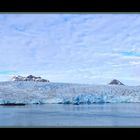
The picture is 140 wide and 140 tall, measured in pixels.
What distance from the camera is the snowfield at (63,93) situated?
17.4 ft

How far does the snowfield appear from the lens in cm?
529

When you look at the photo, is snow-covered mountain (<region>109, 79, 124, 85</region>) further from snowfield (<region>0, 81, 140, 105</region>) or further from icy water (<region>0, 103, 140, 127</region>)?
icy water (<region>0, 103, 140, 127</region>)

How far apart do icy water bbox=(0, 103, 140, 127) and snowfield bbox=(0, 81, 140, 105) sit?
37 mm

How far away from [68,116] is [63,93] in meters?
0.15

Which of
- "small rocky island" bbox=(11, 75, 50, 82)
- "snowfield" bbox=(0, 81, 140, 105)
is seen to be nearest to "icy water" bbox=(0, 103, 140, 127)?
"snowfield" bbox=(0, 81, 140, 105)

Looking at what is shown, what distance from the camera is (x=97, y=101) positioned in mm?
5336

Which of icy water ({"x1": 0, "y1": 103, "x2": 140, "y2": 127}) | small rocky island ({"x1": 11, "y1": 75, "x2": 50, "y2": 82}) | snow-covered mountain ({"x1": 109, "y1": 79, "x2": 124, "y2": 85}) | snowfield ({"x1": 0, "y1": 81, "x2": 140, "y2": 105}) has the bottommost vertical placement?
icy water ({"x1": 0, "y1": 103, "x2": 140, "y2": 127})

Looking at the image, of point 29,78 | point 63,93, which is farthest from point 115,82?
point 29,78

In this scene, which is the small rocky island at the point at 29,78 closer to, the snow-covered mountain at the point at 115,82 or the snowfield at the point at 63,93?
the snowfield at the point at 63,93

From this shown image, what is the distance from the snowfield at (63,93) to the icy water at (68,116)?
4cm

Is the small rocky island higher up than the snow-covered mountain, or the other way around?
the small rocky island

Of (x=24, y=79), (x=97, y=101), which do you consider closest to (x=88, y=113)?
(x=97, y=101)

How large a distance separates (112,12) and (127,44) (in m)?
0.23

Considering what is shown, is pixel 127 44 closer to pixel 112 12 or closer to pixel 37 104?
pixel 112 12
